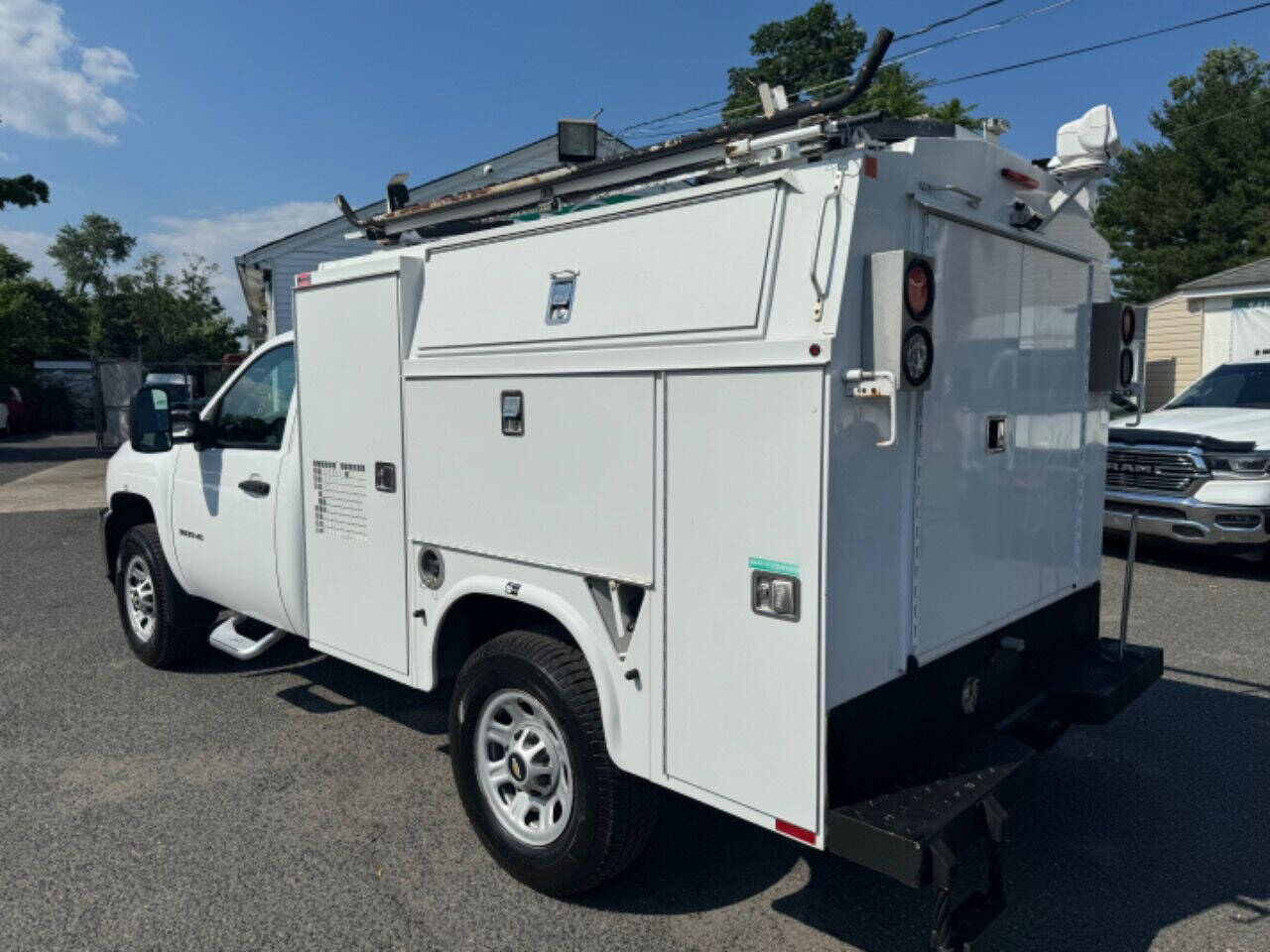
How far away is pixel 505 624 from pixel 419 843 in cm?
92

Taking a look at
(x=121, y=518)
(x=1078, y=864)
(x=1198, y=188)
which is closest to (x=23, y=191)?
(x=121, y=518)

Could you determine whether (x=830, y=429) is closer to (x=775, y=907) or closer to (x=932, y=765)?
(x=932, y=765)

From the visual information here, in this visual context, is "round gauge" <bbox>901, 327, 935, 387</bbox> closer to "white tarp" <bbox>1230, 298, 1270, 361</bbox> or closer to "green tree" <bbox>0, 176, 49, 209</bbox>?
"white tarp" <bbox>1230, 298, 1270, 361</bbox>

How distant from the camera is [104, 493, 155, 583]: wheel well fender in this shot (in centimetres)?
610

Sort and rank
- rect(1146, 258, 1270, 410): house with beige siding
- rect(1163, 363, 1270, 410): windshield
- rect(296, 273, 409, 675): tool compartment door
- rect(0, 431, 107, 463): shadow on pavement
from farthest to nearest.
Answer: rect(0, 431, 107, 463): shadow on pavement < rect(1146, 258, 1270, 410): house with beige siding < rect(1163, 363, 1270, 410): windshield < rect(296, 273, 409, 675): tool compartment door

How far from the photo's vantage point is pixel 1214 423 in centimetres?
899

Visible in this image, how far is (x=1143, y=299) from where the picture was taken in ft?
116

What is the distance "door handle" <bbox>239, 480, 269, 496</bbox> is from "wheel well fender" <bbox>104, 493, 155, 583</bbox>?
1632mm

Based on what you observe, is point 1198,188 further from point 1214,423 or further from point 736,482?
point 736,482

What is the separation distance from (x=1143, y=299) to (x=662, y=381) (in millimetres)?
38119

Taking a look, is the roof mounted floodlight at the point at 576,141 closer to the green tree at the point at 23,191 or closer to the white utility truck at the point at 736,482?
the white utility truck at the point at 736,482

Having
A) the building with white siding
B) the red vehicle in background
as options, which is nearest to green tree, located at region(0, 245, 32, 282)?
the red vehicle in background

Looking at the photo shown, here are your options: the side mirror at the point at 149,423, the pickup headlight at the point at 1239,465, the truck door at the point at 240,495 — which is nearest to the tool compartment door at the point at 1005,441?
the truck door at the point at 240,495

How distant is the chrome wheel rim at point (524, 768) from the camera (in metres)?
3.32
